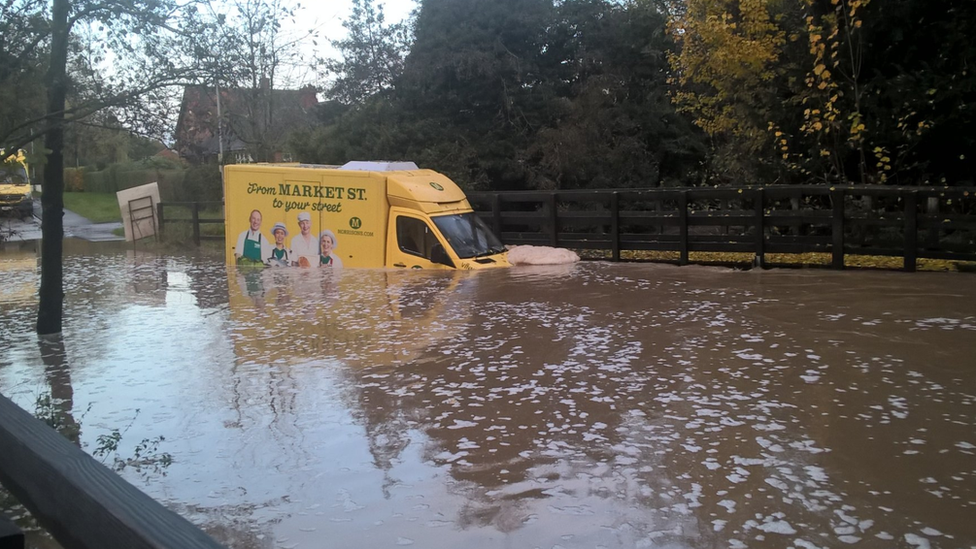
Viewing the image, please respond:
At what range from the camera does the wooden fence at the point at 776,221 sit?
45.5 feet

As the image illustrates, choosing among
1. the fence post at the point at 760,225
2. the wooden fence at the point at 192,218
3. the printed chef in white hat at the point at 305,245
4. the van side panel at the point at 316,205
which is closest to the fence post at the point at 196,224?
the wooden fence at the point at 192,218

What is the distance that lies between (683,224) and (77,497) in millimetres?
14943

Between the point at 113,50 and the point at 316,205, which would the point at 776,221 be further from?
the point at 113,50

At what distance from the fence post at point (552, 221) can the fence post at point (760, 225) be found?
Result: 400 centimetres

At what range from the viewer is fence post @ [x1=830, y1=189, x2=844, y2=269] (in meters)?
14.6

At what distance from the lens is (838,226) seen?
1465 cm

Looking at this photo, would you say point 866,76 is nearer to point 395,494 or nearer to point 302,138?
point 395,494

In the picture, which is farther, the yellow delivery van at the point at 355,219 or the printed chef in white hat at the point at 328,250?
the printed chef in white hat at the point at 328,250

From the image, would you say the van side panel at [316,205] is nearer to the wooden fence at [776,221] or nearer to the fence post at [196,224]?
the wooden fence at [776,221]

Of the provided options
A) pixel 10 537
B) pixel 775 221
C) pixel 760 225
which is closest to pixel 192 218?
pixel 760 225

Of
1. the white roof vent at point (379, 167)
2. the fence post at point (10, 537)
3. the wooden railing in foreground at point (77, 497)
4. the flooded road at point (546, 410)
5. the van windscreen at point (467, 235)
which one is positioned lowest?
the flooded road at point (546, 410)

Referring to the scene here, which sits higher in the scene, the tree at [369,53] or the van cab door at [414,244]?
the tree at [369,53]

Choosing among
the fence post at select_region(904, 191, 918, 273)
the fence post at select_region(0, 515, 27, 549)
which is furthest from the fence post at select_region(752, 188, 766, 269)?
the fence post at select_region(0, 515, 27, 549)

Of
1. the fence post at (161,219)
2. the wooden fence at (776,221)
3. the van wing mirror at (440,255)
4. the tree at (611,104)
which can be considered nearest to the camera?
the wooden fence at (776,221)
